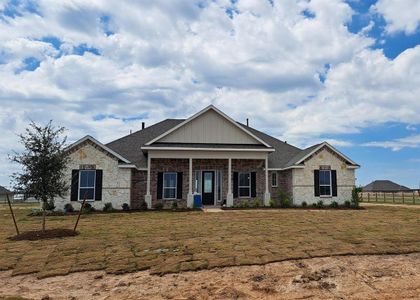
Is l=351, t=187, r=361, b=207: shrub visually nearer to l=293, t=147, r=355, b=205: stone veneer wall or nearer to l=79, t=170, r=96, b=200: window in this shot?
l=293, t=147, r=355, b=205: stone veneer wall

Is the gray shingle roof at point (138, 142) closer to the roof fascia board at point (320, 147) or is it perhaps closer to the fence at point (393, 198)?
the roof fascia board at point (320, 147)

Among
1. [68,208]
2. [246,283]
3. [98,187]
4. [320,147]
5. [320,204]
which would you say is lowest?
[246,283]

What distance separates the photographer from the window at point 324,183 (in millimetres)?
22625

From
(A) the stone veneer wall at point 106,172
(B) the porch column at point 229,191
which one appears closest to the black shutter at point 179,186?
(B) the porch column at point 229,191

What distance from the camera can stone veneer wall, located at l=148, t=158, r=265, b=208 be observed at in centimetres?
2188

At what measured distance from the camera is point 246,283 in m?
6.20

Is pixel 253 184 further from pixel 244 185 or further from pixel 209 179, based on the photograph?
pixel 209 179

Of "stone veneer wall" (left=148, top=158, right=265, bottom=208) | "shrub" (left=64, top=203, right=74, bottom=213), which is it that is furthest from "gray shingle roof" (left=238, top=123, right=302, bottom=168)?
"shrub" (left=64, top=203, right=74, bottom=213)

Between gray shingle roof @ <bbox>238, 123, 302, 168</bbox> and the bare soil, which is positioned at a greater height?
gray shingle roof @ <bbox>238, 123, 302, 168</bbox>

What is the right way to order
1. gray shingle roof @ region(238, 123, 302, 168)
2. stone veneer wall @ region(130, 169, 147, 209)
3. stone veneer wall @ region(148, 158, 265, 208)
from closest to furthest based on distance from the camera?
stone veneer wall @ region(130, 169, 147, 209)
stone veneer wall @ region(148, 158, 265, 208)
gray shingle roof @ region(238, 123, 302, 168)

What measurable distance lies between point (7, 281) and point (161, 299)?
3.20m

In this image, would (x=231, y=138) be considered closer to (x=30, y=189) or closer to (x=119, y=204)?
(x=119, y=204)

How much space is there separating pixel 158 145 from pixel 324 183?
435 inches

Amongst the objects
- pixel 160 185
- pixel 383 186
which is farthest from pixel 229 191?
pixel 383 186
